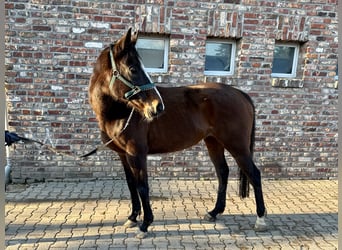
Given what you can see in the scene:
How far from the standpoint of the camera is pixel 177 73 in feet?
14.9

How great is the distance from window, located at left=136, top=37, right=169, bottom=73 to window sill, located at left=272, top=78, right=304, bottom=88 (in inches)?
72.0

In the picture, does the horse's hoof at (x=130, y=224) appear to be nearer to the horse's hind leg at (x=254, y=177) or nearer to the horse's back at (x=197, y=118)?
the horse's back at (x=197, y=118)

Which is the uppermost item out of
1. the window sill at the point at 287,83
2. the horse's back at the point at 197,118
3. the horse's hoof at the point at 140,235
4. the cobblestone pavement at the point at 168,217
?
the window sill at the point at 287,83

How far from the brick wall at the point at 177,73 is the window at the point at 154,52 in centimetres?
16

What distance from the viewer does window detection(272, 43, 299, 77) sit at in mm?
4902

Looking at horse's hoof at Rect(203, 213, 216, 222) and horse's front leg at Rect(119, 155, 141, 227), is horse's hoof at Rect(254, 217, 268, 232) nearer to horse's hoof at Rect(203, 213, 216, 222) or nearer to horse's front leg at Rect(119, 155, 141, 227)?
horse's hoof at Rect(203, 213, 216, 222)

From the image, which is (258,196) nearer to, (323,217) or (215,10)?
(323,217)

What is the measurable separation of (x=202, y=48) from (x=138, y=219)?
2712 millimetres

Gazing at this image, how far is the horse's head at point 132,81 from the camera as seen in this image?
2.61 metres

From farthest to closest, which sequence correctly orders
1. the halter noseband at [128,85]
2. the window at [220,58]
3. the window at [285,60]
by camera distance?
the window at [285,60] → the window at [220,58] → the halter noseband at [128,85]

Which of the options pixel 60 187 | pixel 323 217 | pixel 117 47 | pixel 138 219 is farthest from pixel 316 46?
pixel 60 187

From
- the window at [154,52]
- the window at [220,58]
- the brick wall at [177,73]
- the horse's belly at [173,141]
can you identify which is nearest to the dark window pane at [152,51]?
the window at [154,52]

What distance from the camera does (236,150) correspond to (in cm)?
320

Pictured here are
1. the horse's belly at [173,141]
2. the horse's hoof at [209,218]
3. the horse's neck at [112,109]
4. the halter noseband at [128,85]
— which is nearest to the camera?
the halter noseband at [128,85]
